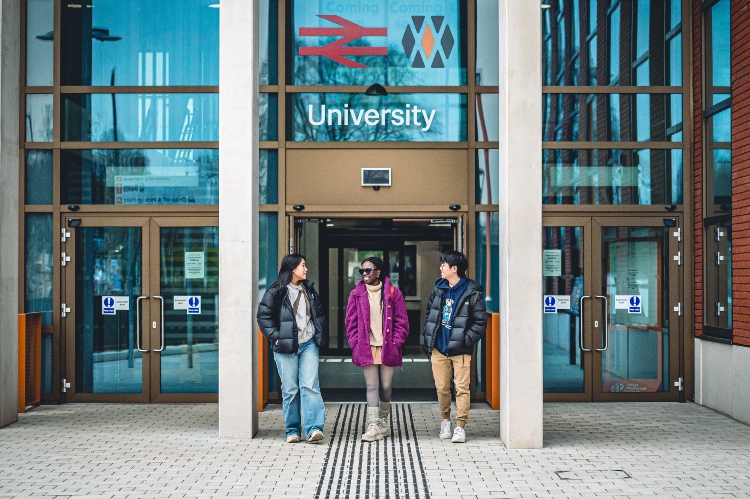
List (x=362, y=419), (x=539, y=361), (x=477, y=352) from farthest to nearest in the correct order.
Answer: (x=477, y=352) → (x=362, y=419) → (x=539, y=361)

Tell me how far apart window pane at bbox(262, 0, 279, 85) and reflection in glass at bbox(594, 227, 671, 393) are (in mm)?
4592

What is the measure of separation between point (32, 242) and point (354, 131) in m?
4.27

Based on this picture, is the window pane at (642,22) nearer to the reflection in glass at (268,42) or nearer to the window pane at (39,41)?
the reflection in glass at (268,42)

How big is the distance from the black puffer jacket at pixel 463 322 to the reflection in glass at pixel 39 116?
18.4 feet

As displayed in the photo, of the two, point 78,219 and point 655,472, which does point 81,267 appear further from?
point 655,472

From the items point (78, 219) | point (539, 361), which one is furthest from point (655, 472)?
point (78, 219)

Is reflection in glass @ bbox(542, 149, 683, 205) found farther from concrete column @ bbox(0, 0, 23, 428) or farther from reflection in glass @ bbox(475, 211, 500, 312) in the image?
concrete column @ bbox(0, 0, 23, 428)

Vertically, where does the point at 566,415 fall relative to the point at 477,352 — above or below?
below

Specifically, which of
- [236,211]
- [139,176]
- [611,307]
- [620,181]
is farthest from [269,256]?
[620,181]

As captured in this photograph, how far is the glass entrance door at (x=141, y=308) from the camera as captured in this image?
9.80m

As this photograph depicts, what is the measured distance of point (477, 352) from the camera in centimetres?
979

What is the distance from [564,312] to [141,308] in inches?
208

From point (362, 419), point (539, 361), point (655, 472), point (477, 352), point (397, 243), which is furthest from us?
point (397, 243)

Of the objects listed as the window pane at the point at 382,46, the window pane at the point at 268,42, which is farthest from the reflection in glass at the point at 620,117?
the window pane at the point at 268,42
